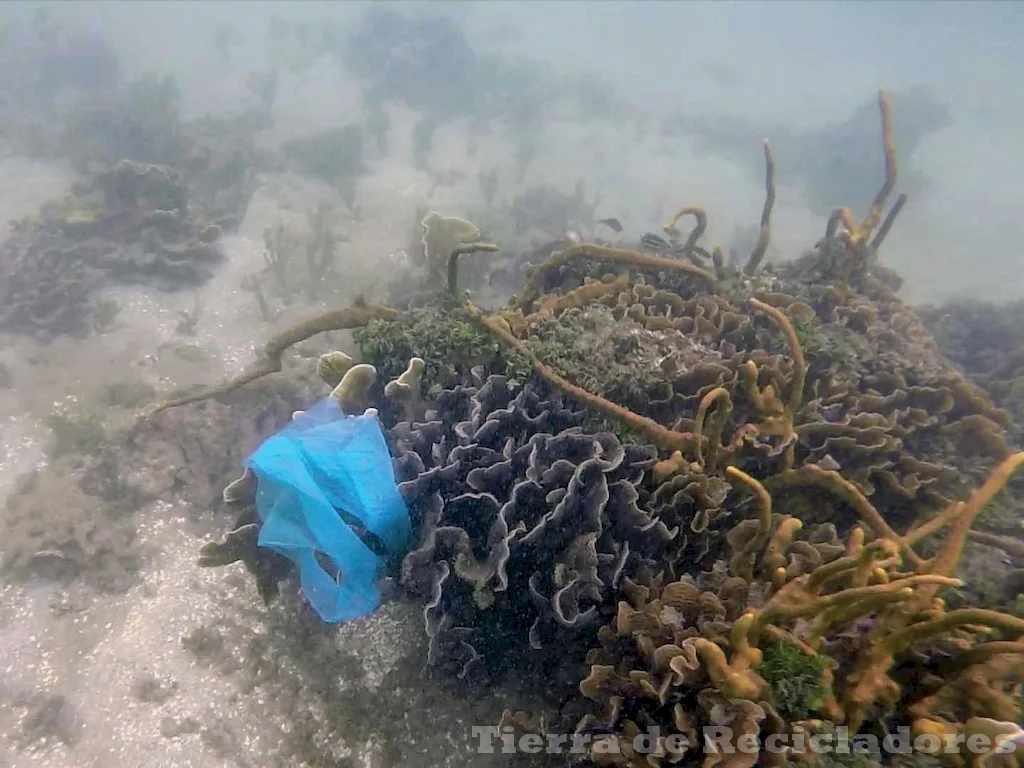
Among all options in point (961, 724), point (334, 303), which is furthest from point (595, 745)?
point (334, 303)

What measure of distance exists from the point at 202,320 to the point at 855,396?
712cm

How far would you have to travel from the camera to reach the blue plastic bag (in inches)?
105

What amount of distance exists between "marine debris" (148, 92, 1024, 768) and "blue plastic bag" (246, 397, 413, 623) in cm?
27

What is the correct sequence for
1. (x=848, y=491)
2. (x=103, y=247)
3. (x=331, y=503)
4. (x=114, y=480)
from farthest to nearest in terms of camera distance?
(x=103, y=247)
(x=114, y=480)
(x=331, y=503)
(x=848, y=491)

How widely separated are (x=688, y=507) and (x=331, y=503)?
184 centimetres

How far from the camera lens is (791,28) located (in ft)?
172

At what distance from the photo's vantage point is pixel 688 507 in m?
2.97

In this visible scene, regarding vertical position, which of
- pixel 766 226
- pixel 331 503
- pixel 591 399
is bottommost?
pixel 331 503

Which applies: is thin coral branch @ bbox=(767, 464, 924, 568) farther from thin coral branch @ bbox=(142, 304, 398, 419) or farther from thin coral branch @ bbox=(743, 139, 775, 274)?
thin coral branch @ bbox=(743, 139, 775, 274)

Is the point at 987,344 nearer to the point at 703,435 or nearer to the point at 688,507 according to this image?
the point at 703,435

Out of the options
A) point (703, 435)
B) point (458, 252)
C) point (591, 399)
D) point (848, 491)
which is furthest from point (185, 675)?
point (848, 491)

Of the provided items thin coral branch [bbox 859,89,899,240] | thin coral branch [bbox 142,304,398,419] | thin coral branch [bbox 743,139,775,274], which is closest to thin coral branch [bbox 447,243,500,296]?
thin coral branch [bbox 142,304,398,419]

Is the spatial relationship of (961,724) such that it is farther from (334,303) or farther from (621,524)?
(334,303)

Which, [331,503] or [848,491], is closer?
[848,491]
